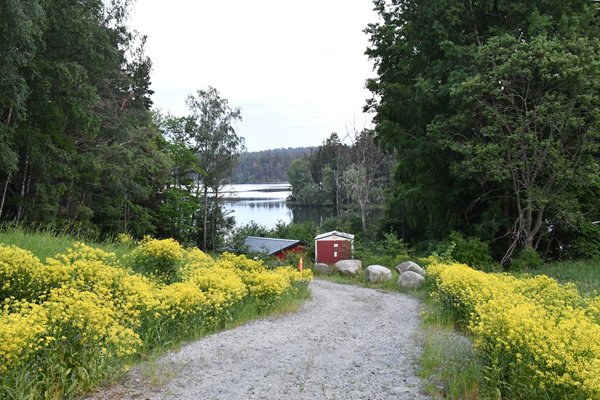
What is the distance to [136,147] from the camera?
21969 mm

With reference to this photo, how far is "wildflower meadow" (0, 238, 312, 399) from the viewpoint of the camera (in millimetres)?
4078

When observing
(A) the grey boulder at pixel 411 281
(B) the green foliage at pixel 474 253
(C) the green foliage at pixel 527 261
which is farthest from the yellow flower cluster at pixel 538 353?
(B) the green foliage at pixel 474 253

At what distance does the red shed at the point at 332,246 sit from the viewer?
80.4 ft

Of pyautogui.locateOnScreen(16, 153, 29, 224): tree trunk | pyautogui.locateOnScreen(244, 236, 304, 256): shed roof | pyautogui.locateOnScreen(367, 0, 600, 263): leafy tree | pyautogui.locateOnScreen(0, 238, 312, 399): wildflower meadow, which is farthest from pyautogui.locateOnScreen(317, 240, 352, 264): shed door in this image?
pyautogui.locateOnScreen(0, 238, 312, 399): wildflower meadow

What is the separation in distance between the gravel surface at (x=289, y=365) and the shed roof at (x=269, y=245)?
716 inches

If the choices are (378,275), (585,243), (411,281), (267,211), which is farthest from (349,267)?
(267,211)

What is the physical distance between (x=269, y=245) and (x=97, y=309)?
935 inches

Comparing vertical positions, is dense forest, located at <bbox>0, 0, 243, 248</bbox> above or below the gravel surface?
above

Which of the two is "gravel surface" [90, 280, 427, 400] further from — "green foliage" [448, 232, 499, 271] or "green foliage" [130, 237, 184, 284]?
"green foliage" [448, 232, 499, 271]

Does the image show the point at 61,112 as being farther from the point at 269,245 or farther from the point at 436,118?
the point at 269,245

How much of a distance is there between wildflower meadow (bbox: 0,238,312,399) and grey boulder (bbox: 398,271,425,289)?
5682mm

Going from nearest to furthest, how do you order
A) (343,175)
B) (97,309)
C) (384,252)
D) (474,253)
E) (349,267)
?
(97,309), (474,253), (349,267), (384,252), (343,175)

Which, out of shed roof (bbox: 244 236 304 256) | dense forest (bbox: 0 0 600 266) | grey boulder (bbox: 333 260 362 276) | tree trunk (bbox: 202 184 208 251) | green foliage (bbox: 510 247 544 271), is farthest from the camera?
tree trunk (bbox: 202 184 208 251)

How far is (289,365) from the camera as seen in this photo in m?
5.43
